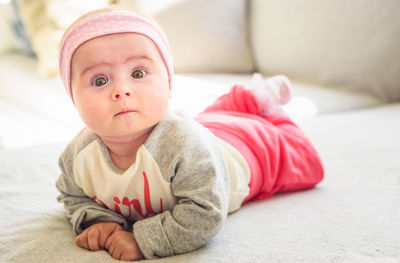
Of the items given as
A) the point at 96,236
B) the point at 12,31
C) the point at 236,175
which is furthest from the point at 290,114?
the point at 12,31

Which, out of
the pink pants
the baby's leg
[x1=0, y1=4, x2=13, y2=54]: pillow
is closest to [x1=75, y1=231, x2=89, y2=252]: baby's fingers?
the pink pants

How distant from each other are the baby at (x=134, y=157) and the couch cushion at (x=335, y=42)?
113cm

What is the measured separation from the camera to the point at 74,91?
32.4 inches

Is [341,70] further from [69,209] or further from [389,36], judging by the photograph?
[69,209]

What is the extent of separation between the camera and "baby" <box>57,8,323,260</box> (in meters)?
0.76

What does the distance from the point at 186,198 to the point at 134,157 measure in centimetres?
15

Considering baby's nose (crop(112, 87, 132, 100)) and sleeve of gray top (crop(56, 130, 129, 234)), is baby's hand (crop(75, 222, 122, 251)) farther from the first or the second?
baby's nose (crop(112, 87, 132, 100))

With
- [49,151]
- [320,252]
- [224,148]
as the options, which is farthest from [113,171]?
[49,151]

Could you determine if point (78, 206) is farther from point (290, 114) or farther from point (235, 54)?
point (235, 54)

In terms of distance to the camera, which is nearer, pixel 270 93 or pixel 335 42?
pixel 270 93

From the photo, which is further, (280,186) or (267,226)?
(280,186)

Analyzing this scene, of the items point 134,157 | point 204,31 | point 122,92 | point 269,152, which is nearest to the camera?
point 122,92

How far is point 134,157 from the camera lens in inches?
33.8

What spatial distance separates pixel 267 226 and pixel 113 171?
0.32m
